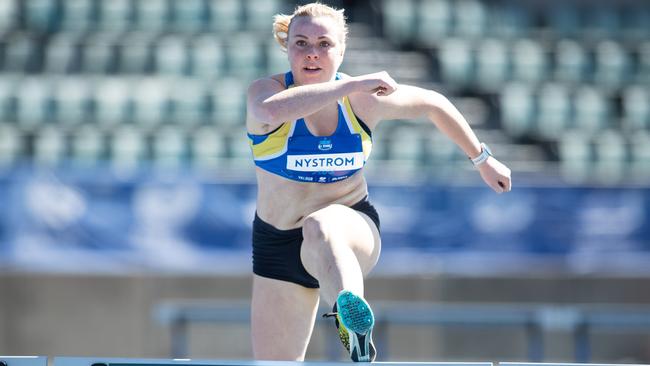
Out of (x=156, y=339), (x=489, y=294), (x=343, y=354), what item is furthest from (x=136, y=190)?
(x=489, y=294)

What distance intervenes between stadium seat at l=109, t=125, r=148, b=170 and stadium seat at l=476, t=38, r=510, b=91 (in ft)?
12.5

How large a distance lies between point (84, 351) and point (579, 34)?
23.4 ft

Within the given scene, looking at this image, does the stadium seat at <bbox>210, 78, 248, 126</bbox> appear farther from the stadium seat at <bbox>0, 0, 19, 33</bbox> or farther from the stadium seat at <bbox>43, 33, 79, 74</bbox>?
the stadium seat at <bbox>0, 0, 19, 33</bbox>

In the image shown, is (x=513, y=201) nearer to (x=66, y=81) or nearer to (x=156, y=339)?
(x=156, y=339)

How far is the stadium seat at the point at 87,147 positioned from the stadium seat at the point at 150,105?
57 cm

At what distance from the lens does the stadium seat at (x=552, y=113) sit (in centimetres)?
1207

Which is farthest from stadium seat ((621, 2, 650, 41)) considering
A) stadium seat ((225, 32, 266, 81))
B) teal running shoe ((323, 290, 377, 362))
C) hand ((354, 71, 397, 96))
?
teal running shoe ((323, 290, 377, 362))

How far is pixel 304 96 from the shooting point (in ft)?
12.4

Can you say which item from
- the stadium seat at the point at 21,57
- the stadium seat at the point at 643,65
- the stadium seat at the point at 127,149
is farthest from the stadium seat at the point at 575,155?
the stadium seat at the point at 21,57

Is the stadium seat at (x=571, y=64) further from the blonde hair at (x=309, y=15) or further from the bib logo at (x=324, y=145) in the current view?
the bib logo at (x=324, y=145)

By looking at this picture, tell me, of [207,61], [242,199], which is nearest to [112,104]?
[207,61]

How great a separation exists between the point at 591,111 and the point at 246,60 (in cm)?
368

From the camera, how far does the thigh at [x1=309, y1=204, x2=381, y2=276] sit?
3.87m

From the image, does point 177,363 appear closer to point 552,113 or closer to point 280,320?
point 280,320
